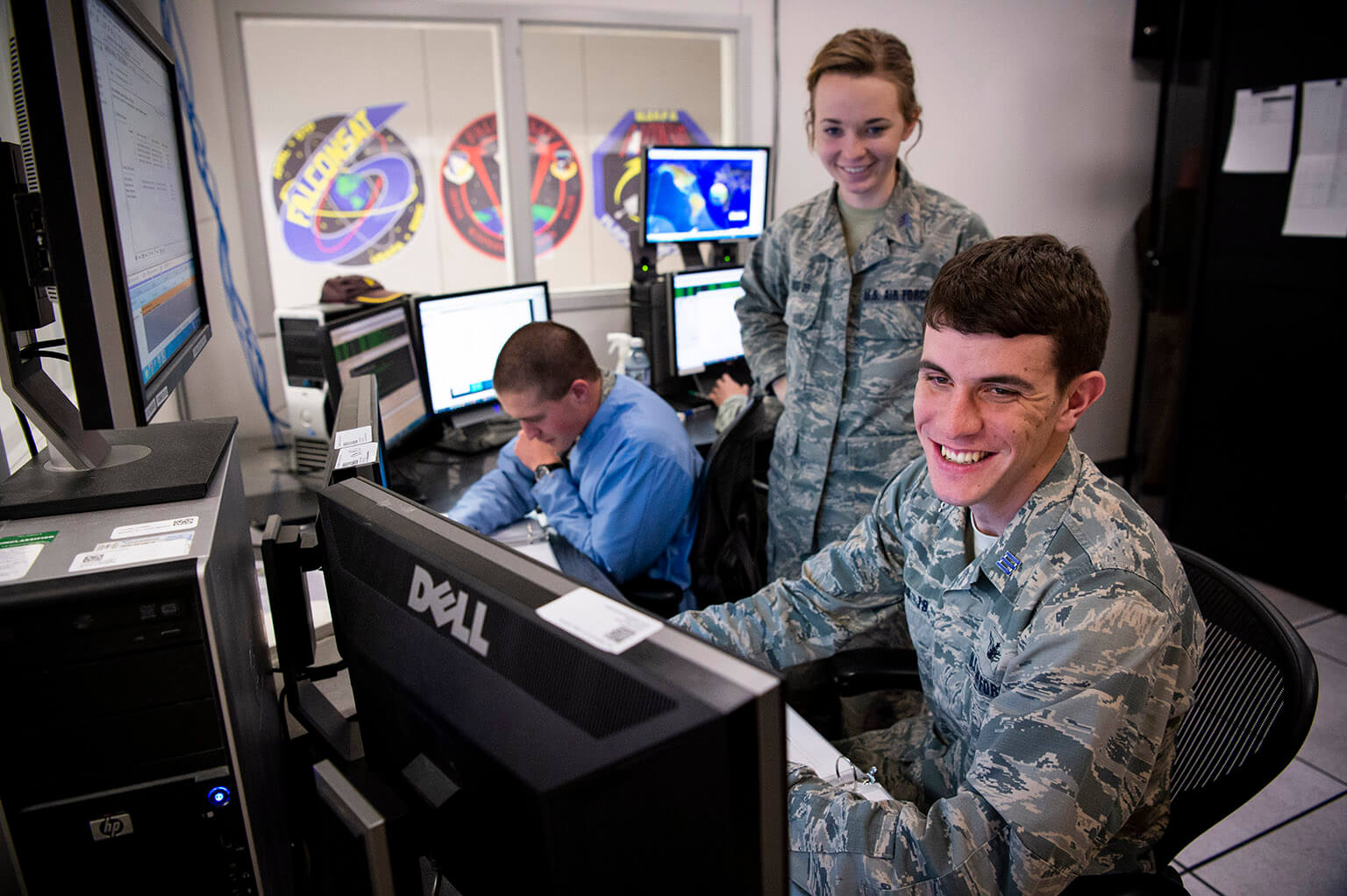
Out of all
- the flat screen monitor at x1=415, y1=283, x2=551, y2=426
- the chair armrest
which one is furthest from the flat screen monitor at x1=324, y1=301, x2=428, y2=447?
the chair armrest

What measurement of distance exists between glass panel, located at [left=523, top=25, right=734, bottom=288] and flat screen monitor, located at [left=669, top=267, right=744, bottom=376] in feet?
7.53

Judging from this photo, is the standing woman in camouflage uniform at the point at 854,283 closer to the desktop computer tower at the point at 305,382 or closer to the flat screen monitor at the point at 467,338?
the flat screen monitor at the point at 467,338

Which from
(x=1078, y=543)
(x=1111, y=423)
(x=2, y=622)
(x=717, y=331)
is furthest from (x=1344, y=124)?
(x=2, y=622)

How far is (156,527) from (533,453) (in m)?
1.30

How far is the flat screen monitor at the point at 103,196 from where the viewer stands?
0.65 meters

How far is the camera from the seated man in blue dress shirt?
1.83 meters

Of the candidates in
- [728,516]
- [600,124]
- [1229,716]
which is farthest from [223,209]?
[600,124]

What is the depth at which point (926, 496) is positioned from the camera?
1145mm

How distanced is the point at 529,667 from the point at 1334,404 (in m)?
3.33

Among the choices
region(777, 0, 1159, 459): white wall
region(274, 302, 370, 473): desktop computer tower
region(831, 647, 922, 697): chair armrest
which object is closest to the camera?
region(831, 647, 922, 697): chair armrest

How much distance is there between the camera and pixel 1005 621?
36.5 inches

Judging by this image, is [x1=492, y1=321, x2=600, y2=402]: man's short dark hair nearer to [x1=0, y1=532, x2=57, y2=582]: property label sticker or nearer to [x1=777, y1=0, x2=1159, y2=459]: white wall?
[x1=0, y1=532, x2=57, y2=582]: property label sticker

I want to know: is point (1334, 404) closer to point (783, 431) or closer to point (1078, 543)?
point (783, 431)

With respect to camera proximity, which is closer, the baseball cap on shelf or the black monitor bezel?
the baseball cap on shelf
